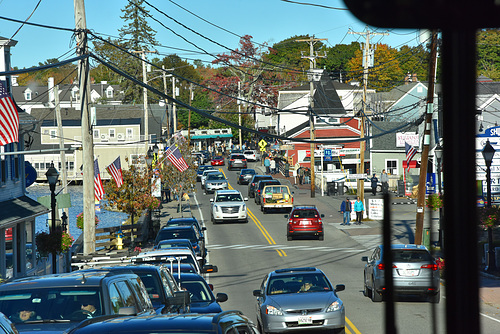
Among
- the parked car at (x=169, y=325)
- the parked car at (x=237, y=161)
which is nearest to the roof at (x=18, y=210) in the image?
the parked car at (x=169, y=325)

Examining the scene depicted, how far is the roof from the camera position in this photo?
943 inches

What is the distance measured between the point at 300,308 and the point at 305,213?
2003 cm

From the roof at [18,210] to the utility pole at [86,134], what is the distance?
120 inches

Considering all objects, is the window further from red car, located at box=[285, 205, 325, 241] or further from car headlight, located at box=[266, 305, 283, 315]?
car headlight, located at box=[266, 305, 283, 315]

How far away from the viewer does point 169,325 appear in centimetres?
618

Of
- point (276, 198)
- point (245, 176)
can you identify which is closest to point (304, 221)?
point (276, 198)

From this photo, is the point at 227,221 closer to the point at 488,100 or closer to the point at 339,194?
the point at 339,194

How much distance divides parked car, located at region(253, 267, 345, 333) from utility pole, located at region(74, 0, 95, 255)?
847cm

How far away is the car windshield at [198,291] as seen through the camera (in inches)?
556

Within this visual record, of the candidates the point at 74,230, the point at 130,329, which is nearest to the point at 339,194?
the point at 74,230

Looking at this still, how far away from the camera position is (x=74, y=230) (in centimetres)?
5428

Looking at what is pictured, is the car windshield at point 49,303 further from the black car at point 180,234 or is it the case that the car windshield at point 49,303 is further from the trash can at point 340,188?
the trash can at point 340,188

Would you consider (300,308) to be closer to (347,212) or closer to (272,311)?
(272,311)

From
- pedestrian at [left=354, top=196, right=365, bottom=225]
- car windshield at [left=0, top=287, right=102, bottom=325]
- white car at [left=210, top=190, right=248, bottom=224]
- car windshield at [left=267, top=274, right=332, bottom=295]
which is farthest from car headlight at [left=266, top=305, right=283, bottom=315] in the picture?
pedestrian at [left=354, top=196, right=365, bottom=225]
